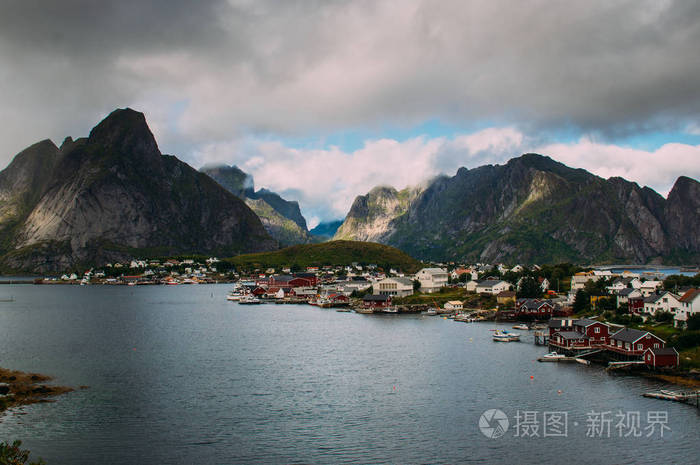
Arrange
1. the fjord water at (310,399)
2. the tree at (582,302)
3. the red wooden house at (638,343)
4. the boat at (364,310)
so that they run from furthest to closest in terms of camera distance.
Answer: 1. the boat at (364,310)
2. the tree at (582,302)
3. the red wooden house at (638,343)
4. the fjord water at (310,399)

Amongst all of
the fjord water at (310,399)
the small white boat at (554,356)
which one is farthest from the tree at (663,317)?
the small white boat at (554,356)

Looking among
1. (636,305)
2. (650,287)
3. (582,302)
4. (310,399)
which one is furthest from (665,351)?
(650,287)

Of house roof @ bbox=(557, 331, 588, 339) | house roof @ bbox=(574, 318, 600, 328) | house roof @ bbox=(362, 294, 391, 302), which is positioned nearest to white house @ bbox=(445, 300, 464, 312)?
house roof @ bbox=(362, 294, 391, 302)

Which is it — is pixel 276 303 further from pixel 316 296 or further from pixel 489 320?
pixel 489 320

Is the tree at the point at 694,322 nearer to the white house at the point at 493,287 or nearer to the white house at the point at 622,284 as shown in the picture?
the white house at the point at 622,284

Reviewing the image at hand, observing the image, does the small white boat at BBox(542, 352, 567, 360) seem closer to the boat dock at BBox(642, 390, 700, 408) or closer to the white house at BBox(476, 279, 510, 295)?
the boat dock at BBox(642, 390, 700, 408)

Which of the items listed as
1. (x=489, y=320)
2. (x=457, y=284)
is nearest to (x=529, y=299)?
(x=489, y=320)
